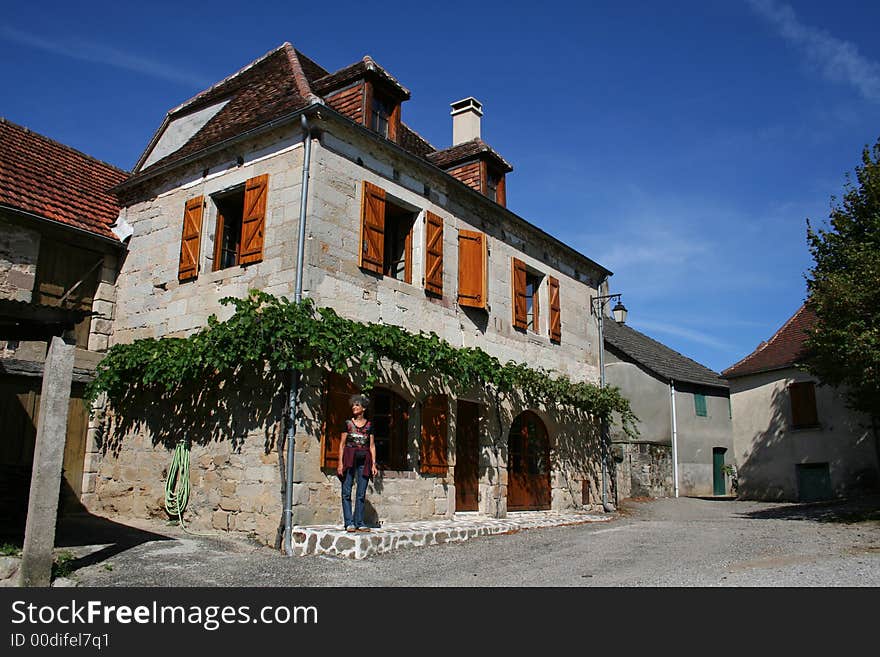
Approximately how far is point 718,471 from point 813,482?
5297 millimetres

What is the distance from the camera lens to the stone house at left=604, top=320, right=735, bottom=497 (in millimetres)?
20516

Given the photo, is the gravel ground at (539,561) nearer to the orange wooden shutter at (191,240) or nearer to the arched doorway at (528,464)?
the arched doorway at (528,464)

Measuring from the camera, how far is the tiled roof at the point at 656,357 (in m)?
22.5

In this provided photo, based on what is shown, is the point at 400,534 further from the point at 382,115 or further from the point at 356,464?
the point at 382,115

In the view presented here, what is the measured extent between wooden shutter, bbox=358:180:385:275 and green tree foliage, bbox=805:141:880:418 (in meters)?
6.88

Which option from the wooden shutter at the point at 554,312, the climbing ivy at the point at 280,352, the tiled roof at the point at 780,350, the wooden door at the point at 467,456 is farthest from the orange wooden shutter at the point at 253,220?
the tiled roof at the point at 780,350

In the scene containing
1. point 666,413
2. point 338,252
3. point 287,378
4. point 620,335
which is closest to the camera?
point 287,378

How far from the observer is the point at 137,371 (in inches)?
411

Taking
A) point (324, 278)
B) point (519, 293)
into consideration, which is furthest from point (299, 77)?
point (519, 293)

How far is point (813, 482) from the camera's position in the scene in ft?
59.1

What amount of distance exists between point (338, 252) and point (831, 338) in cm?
757
